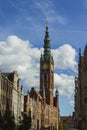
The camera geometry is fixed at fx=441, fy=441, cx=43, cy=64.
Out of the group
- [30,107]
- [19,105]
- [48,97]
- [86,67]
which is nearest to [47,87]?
[48,97]

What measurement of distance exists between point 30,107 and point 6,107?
4546cm

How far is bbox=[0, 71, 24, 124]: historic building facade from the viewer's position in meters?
85.1

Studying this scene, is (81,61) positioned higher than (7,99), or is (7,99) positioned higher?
(81,61)

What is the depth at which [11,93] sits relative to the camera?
9594 cm

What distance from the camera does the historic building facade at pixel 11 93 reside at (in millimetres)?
85050

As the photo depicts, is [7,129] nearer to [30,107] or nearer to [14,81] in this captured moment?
[14,81]

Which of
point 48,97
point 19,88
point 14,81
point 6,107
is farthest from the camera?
point 48,97

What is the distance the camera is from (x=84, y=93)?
83500 mm

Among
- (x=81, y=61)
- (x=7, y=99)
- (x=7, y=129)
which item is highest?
(x=81, y=61)

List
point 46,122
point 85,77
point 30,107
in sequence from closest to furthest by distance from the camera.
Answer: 1. point 85,77
2. point 30,107
3. point 46,122

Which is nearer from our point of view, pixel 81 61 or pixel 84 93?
pixel 84 93

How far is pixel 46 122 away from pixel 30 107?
2070 inches

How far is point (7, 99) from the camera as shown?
90.8 metres

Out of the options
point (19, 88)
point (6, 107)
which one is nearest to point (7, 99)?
point (6, 107)
